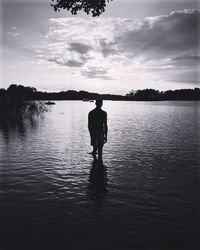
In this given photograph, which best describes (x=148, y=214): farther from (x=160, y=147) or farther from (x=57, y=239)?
(x=160, y=147)

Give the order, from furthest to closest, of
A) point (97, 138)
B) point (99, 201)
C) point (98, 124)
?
point (97, 138)
point (98, 124)
point (99, 201)

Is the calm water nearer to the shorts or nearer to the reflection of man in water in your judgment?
the shorts

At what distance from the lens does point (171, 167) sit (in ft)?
44.4

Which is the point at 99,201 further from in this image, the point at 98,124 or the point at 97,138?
the point at 98,124

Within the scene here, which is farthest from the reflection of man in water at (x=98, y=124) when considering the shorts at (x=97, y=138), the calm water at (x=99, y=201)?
the calm water at (x=99, y=201)

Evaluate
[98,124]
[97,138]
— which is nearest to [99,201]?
[97,138]

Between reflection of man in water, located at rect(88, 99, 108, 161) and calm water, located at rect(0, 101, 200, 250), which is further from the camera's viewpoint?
reflection of man in water, located at rect(88, 99, 108, 161)

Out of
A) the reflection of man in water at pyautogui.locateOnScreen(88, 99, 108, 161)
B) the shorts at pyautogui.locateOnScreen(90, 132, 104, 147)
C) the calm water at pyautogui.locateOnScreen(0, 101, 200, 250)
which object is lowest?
the calm water at pyautogui.locateOnScreen(0, 101, 200, 250)

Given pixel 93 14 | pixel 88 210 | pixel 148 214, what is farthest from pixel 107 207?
pixel 93 14

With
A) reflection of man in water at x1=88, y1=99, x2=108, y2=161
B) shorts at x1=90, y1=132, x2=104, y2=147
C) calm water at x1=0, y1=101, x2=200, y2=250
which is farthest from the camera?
shorts at x1=90, y1=132, x2=104, y2=147

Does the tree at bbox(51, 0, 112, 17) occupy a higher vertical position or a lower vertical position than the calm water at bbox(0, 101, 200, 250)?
higher

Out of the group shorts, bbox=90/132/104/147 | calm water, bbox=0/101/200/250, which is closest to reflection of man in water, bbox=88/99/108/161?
shorts, bbox=90/132/104/147

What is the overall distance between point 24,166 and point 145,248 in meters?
8.98

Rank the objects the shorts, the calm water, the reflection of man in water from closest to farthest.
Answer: the calm water < the reflection of man in water < the shorts
